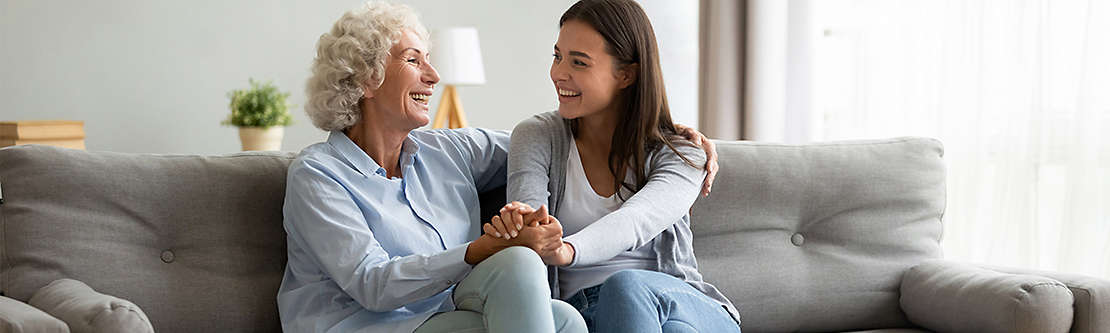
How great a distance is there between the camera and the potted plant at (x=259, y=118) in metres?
4.07

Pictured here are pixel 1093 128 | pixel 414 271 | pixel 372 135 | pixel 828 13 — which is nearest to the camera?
pixel 414 271

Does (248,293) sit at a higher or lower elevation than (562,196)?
lower

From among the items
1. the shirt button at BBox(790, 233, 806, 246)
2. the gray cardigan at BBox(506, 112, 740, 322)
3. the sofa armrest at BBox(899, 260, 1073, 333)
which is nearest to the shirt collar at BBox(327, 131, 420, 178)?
the gray cardigan at BBox(506, 112, 740, 322)

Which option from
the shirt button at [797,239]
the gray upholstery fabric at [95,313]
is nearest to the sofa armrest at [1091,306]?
the shirt button at [797,239]

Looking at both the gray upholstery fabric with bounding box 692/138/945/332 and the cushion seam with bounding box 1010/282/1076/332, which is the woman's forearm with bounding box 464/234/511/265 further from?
the cushion seam with bounding box 1010/282/1076/332

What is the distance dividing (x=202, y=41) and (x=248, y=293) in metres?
2.74

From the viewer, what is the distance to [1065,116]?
2.90 m

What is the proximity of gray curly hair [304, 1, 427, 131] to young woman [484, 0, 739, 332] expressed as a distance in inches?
12.5

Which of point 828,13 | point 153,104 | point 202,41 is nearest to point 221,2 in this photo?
point 202,41

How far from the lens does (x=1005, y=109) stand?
3074 mm

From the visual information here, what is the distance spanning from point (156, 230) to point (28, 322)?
0.47 m

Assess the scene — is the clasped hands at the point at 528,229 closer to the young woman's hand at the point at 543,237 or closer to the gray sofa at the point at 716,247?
the young woman's hand at the point at 543,237

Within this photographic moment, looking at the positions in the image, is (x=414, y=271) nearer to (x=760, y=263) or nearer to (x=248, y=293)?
(x=248, y=293)

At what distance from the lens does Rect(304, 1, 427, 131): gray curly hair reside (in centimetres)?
189
